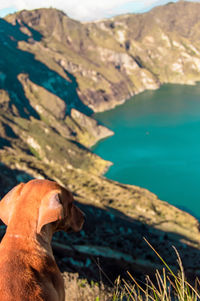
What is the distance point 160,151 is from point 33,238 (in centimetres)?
12900

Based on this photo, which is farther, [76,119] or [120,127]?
[76,119]

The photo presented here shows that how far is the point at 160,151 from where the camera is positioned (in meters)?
129

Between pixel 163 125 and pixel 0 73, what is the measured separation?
383ft

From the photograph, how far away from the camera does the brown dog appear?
3.24 metres

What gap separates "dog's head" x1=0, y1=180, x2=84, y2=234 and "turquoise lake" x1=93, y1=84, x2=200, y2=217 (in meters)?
88.4

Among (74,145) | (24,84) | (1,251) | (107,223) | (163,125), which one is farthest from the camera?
(24,84)

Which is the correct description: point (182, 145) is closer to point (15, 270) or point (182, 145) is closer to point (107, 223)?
point (107, 223)

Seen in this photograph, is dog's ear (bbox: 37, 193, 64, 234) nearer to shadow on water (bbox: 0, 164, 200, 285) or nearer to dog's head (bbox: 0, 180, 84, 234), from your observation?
dog's head (bbox: 0, 180, 84, 234)

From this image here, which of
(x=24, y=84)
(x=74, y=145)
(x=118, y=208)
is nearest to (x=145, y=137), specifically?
(x=74, y=145)

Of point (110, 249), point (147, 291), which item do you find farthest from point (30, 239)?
point (110, 249)

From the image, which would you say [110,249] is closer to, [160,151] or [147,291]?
[147,291]

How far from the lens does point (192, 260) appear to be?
32094 millimetres

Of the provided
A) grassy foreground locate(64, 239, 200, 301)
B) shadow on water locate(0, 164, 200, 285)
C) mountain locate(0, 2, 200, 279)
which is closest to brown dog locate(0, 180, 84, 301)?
shadow on water locate(0, 164, 200, 285)

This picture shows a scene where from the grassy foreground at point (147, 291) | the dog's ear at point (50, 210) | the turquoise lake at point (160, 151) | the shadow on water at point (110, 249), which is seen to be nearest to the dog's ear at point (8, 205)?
the dog's ear at point (50, 210)
